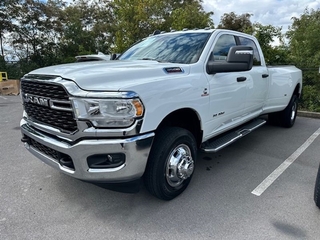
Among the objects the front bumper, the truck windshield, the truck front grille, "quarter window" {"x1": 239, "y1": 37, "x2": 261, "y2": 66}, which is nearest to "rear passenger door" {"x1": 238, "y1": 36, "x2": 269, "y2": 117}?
"quarter window" {"x1": 239, "y1": 37, "x2": 261, "y2": 66}

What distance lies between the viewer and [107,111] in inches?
85.1

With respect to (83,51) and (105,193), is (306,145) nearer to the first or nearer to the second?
(105,193)

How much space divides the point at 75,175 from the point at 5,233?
829 millimetres

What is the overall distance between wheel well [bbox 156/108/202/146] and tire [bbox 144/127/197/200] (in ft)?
0.48

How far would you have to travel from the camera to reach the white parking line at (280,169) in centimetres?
311

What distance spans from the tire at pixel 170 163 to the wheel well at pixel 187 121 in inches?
5.8

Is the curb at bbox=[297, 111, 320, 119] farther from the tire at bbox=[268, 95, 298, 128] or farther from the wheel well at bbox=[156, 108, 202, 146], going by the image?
the wheel well at bbox=[156, 108, 202, 146]

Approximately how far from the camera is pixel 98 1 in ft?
79.6

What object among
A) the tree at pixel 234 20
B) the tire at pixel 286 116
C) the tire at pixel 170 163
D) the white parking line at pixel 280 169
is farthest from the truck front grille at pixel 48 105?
the tree at pixel 234 20

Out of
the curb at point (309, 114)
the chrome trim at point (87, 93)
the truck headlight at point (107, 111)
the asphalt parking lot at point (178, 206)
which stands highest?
the chrome trim at point (87, 93)

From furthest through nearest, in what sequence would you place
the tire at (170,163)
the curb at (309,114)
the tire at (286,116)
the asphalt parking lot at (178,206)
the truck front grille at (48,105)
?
1. the curb at (309,114)
2. the tire at (286,116)
3. the tire at (170,163)
4. the asphalt parking lot at (178,206)
5. the truck front grille at (48,105)

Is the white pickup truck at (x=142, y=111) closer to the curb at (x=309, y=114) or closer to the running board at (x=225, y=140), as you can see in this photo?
the running board at (x=225, y=140)

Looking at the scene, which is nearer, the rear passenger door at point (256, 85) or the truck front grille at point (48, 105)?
the truck front grille at point (48, 105)

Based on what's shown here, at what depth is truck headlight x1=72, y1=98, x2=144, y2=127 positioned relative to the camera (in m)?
2.15
